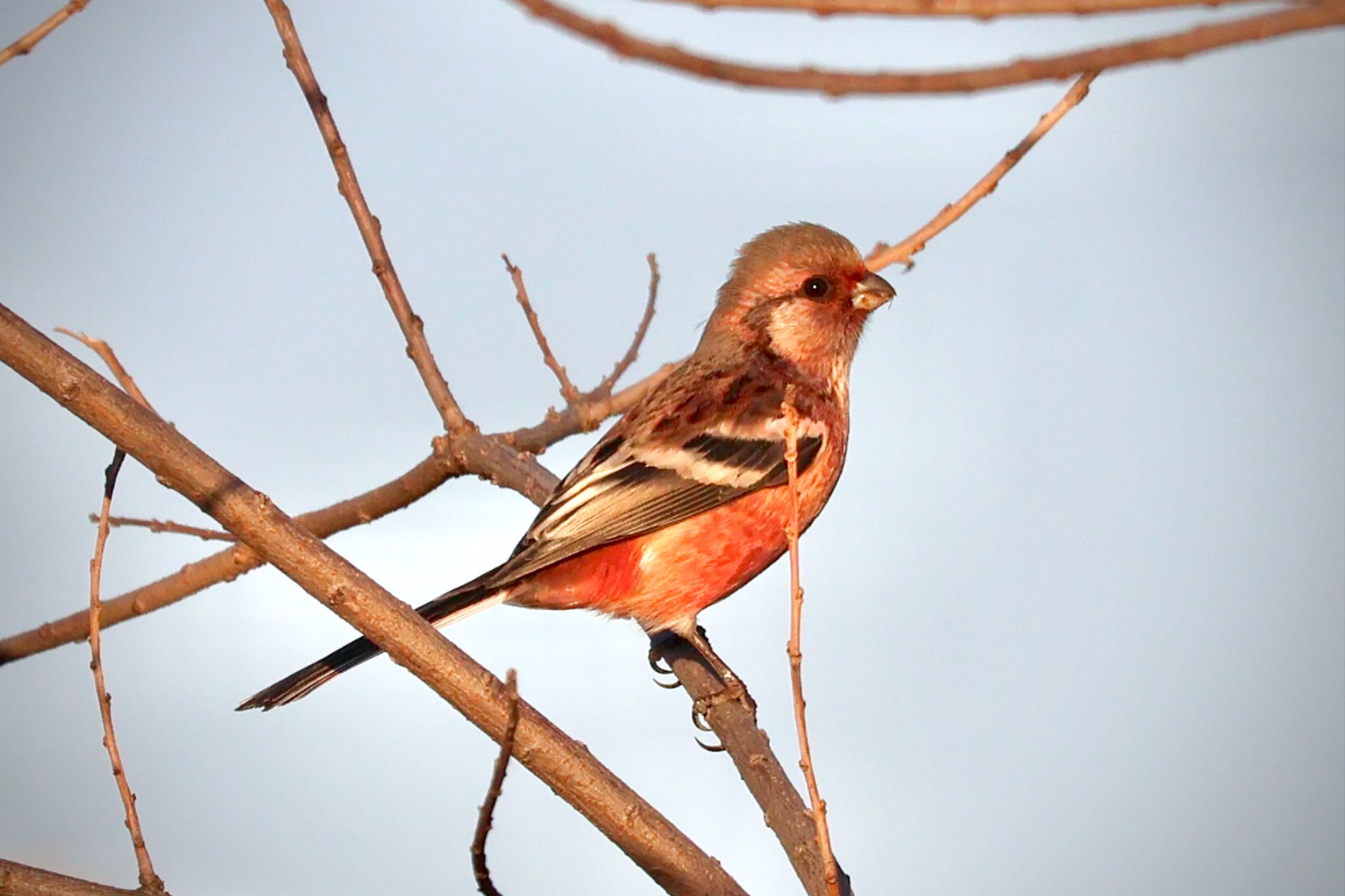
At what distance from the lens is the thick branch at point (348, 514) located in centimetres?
346

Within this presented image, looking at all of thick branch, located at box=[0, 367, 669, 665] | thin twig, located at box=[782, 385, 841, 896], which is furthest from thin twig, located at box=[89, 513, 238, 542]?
thin twig, located at box=[782, 385, 841, 896]

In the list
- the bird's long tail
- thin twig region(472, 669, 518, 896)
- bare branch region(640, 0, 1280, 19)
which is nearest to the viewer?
→ bare branch region(640, 0, 1280, 19)

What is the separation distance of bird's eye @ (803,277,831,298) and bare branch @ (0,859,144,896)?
324 centimetres

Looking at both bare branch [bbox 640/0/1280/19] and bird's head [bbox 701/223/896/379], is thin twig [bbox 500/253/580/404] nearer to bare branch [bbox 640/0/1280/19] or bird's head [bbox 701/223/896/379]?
bird's head [bbox 701/223/896/379]

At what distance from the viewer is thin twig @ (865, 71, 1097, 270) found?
2.30 meters

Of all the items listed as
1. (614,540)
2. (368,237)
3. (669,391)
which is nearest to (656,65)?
(368,237)

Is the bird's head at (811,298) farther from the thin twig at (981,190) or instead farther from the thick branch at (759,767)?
the thin twig at (981,190)

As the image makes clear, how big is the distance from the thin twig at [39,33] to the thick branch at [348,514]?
3.44 feet

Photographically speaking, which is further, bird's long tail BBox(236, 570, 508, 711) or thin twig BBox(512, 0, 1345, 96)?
bird's long tail BBox(236, 570, 508, 711)

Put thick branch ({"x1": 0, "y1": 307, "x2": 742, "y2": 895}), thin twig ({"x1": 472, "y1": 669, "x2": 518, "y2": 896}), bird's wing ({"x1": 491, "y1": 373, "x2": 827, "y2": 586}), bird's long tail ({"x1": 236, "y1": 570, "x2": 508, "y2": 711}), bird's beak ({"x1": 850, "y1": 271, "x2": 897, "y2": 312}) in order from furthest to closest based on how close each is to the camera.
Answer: bird's beak ({"x1": 850, "y1": 271, "x2": 897, "y2": 312})
bird's wing ({"x1": 491, "y1": 373, "x2": 827, "y2": 586})
bird's long tail ({"x1": 236, "y1": 570, "x2": 508, "y2": 711})
thick branch ({"x1": 0, "y1": 307, "x2": 742, "y2": 895})
thin twig ({"x1": 472, "y1": 669, "x2": 518, "y2": 896})

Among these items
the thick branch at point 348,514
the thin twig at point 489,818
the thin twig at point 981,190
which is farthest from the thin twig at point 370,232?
the thin twig at point 489,818

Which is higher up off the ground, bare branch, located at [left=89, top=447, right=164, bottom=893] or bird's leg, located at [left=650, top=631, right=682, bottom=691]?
bird's leg, located at [left=650, top=631, right=682, bottom=691]

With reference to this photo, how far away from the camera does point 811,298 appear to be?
4852 mm

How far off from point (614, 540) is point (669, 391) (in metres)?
0.78
